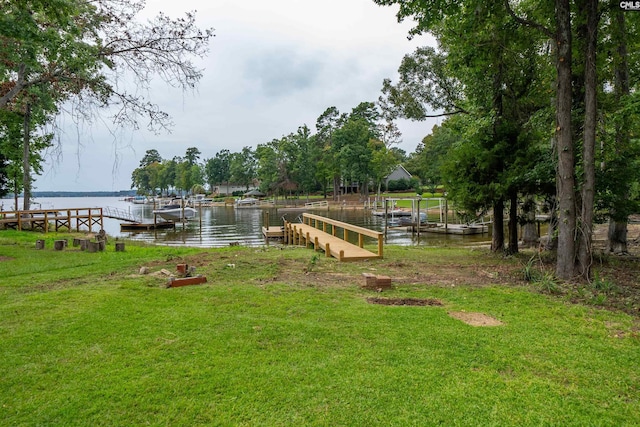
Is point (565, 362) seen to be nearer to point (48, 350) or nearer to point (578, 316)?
point (578, 316)

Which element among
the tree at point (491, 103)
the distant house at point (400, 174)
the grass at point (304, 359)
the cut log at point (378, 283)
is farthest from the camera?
the distant house at point (400, 174)

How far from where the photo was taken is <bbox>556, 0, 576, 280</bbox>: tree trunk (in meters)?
6.84

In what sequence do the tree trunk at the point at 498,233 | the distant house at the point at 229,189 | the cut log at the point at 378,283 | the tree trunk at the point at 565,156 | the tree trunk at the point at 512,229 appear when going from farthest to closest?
the distant house at the point at 229,189 < the tree trunk at the point at 498,233 < the tree trunk at the point at 512,229 < the tree trunk at the point at 565,156 < the cut log at the point at 378,283

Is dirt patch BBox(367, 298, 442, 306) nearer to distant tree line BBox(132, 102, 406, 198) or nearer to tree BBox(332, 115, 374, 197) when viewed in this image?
distant tree line BBox(132, 102, 406, 198)

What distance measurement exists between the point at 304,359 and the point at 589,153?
640cm

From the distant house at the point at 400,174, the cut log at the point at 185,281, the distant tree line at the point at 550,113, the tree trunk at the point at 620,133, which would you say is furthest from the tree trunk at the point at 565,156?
the distant house at the point at 400,174

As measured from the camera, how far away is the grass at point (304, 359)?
2717 mm

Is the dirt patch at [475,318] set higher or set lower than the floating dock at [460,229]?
higher

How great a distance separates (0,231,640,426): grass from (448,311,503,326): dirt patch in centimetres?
14

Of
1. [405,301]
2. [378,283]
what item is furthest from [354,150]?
[405,301]

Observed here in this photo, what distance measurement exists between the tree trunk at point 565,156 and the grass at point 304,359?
1.38 m

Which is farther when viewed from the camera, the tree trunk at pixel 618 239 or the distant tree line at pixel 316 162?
the distant tree line at pixel 316 162

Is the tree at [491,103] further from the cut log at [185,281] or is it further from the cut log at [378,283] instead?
the cut log at [185,281]

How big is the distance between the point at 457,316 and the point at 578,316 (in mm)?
1619
